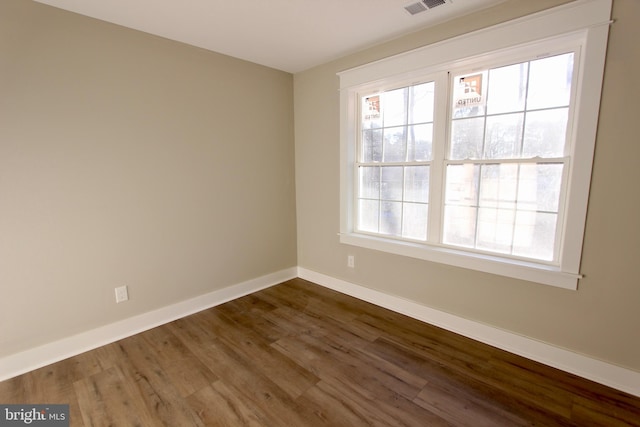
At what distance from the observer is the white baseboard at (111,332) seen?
1.98 m

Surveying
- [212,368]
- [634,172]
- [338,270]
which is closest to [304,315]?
[338,270]

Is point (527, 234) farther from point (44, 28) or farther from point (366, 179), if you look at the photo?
point (44, 28)

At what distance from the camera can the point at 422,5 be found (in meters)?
2.00

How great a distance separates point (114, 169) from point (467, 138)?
9.18 ft

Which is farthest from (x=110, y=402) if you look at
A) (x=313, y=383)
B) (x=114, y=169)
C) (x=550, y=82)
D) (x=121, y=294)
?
(x=550, y=82)

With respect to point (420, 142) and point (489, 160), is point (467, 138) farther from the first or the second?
point (420, 142)

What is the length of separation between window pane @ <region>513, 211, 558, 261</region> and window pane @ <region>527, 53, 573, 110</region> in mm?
747

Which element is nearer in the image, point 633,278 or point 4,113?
point 633,278

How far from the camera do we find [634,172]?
1.65 m

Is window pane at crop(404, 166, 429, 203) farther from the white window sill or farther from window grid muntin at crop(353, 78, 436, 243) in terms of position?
the white window sill

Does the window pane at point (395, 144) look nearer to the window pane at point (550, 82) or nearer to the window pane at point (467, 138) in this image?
the window pane at point (467, 138)

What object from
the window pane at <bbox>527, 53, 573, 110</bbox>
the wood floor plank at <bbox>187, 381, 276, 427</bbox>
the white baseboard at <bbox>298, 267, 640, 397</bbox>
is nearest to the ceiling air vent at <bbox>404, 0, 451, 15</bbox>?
the window pane at <bbox>527, 53, 573, 110</bbox>

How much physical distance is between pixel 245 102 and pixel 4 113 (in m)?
1.79

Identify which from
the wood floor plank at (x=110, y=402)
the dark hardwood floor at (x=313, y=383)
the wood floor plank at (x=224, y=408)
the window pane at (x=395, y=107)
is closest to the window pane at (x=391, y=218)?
the window pane at (x=395, y=107)
